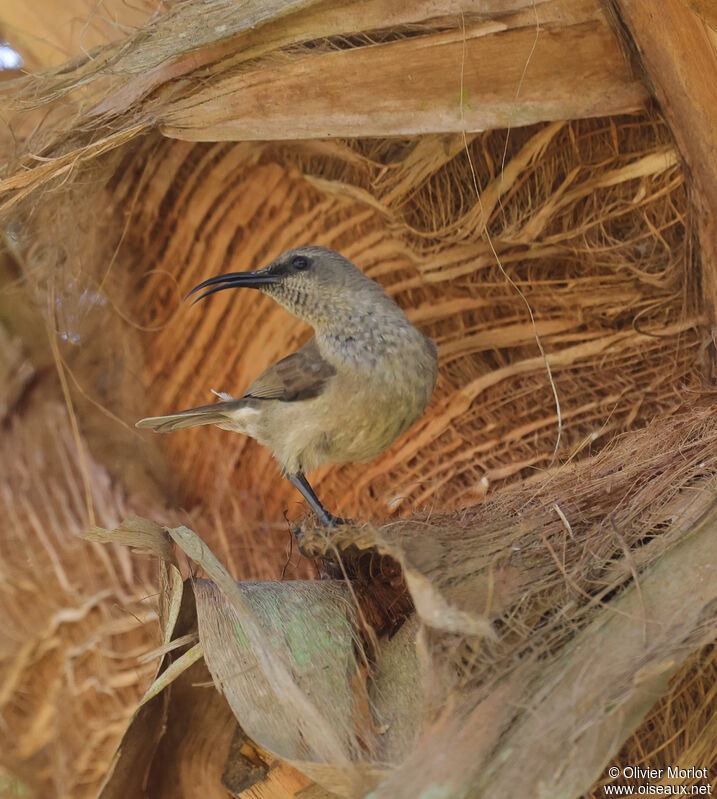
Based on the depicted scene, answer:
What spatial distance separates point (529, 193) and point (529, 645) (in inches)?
67.5

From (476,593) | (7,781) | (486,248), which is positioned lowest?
(7,781)

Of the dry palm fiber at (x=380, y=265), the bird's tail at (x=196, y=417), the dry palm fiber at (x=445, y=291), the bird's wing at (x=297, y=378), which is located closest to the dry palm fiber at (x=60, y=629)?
the dry palm fiber at (x=380, y=265)

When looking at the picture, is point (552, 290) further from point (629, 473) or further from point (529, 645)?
point (529, 645)

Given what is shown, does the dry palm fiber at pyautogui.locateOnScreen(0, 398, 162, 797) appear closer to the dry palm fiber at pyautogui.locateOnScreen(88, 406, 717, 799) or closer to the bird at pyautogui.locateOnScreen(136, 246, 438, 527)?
the bird at pyautogui.locateOnScreen(136, 246, 438, 527)

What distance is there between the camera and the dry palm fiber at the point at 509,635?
5.67 feet

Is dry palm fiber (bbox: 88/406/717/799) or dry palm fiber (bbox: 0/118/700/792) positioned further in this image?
dry palm fiber (bbox: 0/118/700/792)

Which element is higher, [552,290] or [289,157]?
[289,157]

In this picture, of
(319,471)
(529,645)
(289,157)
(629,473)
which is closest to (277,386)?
(319,471)

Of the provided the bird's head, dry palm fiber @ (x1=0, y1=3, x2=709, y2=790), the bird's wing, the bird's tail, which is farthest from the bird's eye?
the bird's tail

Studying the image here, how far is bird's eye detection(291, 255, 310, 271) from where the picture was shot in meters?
3.10

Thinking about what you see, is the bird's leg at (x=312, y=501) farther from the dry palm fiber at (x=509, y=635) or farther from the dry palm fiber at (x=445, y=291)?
the dry palm fiber at (x=509, y=635)

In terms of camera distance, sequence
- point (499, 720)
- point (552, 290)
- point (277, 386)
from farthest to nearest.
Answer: point (552, 290) → point (277, 386) → point (499, 720)

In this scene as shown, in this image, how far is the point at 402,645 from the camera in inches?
85.8

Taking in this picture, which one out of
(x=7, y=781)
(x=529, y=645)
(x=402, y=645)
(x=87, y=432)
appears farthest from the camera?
(x=87, y=432)
